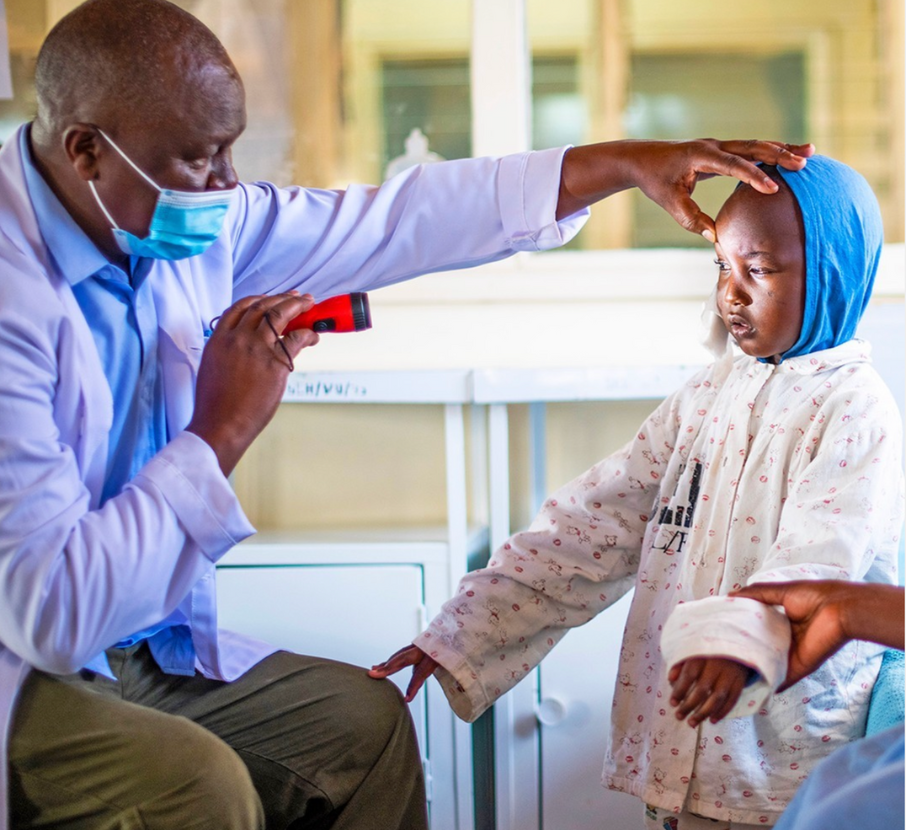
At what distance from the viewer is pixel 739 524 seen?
1.26 metres

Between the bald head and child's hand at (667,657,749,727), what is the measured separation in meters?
0.78

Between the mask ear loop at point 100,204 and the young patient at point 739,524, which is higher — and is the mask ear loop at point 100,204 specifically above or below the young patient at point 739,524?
above

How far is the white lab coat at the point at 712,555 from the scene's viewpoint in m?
1.16

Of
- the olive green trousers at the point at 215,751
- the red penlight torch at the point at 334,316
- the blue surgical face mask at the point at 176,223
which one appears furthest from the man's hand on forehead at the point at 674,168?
the olive green trousers at the point at 215,751

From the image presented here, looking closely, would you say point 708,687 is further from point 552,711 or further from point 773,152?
point 552,711

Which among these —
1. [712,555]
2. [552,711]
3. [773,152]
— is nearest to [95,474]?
[712,555]

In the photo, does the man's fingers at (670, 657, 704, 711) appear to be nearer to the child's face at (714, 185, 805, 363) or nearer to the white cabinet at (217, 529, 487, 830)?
the child's face at (714, 185, 805, 363)

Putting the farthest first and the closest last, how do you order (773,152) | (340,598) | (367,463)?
1. (367,463)
2. (340,598)
3. (773,152)

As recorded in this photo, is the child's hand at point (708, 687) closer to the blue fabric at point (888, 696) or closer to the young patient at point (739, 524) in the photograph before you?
the young patient at point (739, 524)

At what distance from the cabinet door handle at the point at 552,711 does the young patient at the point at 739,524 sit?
49 cm

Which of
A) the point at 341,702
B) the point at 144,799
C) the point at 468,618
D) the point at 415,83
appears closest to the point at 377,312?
the point at 415,83

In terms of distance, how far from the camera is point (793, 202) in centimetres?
125

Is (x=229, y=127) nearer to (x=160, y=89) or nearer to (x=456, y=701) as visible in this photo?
(x=160, y=89)

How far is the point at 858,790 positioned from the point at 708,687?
140 millimetres
